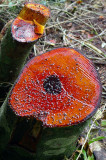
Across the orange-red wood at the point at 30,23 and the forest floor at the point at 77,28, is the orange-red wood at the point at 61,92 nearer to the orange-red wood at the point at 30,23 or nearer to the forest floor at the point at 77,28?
the orange-red wood at the point at 30,23

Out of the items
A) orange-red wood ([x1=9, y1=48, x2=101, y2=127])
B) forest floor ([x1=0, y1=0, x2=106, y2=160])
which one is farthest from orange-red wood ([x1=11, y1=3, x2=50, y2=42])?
forest floor ([x1=0, y1=0, x2=106, y2=160])

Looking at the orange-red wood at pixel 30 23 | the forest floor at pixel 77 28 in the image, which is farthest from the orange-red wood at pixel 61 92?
the forest floor at pixel 77 28

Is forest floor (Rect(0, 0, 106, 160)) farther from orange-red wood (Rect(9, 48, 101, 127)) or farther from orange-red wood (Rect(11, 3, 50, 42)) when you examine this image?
orange-red wood (Rect(11, 3, 50, 42))

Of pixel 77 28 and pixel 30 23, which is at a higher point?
pixel 30 23

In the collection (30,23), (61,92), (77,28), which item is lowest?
(77,28)

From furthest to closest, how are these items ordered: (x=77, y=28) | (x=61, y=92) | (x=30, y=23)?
1. (x=77, y=28)
2. (x=30, y=23)
3. (x=61, y=92)

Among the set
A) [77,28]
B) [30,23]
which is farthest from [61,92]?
[77,28]

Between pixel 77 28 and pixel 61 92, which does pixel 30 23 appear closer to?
pixel 61 92
